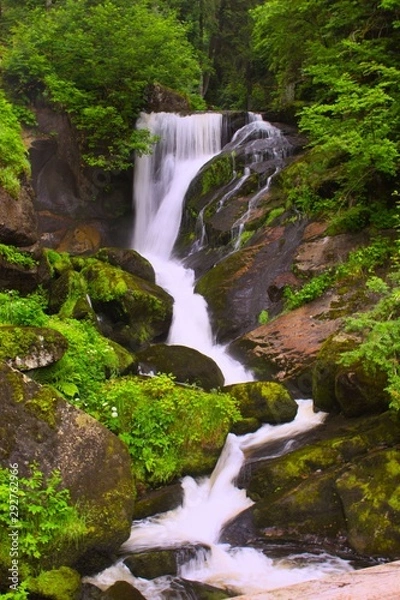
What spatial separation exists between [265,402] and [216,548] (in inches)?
103

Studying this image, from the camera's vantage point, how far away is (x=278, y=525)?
5.83m

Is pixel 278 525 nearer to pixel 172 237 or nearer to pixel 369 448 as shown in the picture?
pixel 369 448

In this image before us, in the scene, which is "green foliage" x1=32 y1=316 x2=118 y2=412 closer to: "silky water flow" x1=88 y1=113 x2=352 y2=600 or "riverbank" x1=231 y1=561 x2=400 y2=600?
"silky water flow" x1=88 y1=113 x2=352 y2=600

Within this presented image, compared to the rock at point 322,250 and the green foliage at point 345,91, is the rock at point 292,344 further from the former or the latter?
the green foliage at point 345,91

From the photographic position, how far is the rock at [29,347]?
6.01m

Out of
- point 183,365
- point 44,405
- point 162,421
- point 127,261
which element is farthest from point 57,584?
point 127,261

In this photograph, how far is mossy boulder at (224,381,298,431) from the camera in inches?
308

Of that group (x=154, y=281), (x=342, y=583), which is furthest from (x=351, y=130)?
(x=342, y=583)

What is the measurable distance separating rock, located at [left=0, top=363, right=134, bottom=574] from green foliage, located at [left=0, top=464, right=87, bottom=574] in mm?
80

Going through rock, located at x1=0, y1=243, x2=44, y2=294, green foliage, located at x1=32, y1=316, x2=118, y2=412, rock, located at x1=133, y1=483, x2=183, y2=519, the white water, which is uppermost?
rock, located at x1=0, y1=243, x2=44, y2=294

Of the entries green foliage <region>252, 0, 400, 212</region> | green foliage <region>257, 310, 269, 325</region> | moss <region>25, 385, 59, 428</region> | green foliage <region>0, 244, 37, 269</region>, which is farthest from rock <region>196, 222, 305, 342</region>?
moss <region>25, 385, 59, 428</region>

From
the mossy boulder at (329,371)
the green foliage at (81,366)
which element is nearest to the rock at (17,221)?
the green foliage at (81,366)

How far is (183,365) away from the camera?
898 centimetres

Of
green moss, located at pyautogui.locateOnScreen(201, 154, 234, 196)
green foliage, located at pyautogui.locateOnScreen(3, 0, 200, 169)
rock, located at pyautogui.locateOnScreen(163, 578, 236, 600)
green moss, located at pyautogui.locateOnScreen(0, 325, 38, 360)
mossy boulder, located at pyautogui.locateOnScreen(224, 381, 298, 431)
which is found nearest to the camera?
rock, located at pyautogui.locateOnScreen(163, 578, 236, 600)
